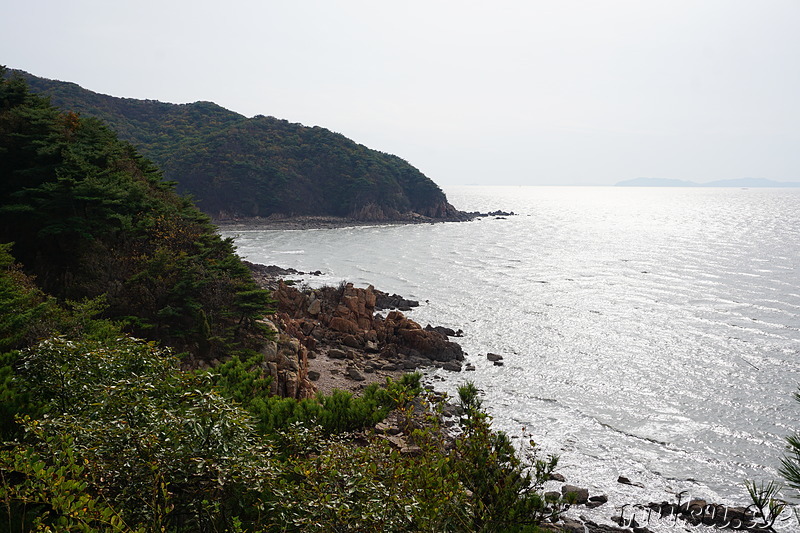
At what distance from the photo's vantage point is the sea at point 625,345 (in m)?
17.8

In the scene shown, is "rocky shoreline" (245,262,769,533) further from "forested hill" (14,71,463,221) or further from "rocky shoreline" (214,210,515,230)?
"forested hill" (14,71,463,221)

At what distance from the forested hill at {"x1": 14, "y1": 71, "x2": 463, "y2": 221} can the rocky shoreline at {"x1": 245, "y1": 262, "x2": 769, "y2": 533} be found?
216ft

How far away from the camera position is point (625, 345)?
29969 mm

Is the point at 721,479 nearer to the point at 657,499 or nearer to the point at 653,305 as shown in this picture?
the point at 657,499

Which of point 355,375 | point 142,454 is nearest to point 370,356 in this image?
point 355,375

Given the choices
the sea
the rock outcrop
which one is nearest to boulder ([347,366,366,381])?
the rock outcrop

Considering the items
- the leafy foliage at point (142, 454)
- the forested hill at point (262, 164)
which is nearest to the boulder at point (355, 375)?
the leafy foliage at point (142, 454)

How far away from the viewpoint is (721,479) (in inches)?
650

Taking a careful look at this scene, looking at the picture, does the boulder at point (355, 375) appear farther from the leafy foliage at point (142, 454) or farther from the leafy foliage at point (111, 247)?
the leafy foliage at point (142, 454)

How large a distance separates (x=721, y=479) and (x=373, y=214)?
95120mm

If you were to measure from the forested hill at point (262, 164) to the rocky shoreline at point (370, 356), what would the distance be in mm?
65806

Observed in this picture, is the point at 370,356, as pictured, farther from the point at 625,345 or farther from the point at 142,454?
the point at 142,454

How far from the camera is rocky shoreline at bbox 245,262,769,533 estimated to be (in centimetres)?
1431

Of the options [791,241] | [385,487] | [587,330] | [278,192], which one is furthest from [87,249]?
[791,241]
